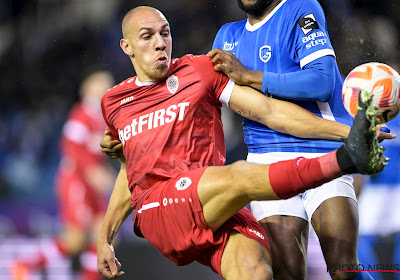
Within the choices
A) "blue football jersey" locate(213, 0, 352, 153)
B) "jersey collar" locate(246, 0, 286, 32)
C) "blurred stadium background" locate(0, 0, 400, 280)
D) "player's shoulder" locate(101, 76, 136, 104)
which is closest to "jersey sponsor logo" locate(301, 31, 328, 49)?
"blue football jersey" locate(213, 0, 352, 153)

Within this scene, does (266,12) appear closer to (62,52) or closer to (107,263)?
(107,263)

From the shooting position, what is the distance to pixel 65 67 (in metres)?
Answer: 4.98

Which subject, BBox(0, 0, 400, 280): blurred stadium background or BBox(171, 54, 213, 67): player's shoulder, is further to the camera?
BBox(0, 0, 400, 280): blurred stadium background

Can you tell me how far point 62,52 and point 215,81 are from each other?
2.67 metres

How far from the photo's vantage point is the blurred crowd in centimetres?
462

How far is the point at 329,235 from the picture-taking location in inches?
105

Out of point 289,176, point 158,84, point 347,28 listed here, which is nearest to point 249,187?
point 289,176

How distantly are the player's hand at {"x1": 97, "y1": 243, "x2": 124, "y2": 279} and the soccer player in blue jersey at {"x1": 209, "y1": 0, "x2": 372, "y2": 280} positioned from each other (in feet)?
2.71

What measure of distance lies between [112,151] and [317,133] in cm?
116

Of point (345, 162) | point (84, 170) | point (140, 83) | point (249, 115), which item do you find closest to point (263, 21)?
point (249, 115)

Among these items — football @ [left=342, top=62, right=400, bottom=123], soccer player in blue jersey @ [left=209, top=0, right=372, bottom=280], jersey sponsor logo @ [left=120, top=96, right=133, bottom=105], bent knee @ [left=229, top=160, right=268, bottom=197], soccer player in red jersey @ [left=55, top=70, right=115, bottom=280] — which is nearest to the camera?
bent knee @ [left=229, top=160, right=268, bottom=197]

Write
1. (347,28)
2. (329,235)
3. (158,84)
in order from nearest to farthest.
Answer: (329,235)
(158,84)
(347,28)

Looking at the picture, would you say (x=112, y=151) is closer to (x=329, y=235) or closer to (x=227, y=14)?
(x=329, y=235)

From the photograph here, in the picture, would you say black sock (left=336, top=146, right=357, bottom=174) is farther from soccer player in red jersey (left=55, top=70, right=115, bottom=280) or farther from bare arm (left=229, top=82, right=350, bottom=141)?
soccer player in red jersey (left=55, top=70, right=115, bottom=280)
